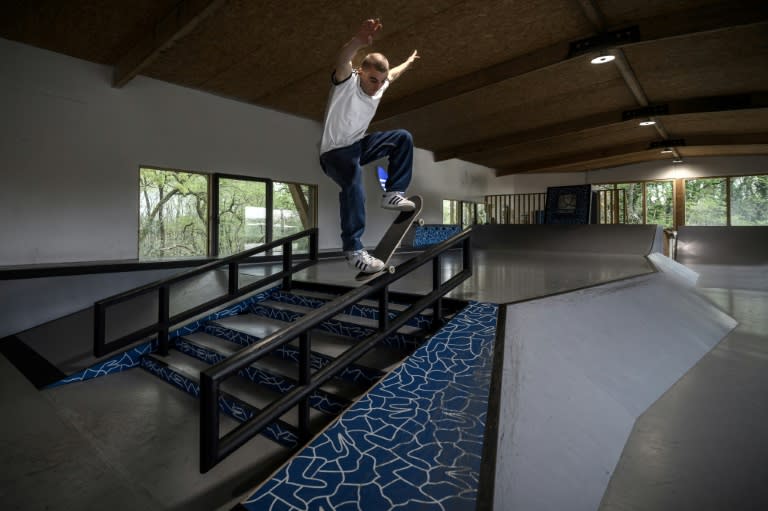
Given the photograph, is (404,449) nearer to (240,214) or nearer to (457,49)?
(457,49)

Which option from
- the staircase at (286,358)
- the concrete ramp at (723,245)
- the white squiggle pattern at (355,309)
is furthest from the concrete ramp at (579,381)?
the concrete ramp at (723,245)

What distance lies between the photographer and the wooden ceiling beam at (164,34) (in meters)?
4.02

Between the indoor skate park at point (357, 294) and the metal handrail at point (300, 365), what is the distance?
0.01 meters

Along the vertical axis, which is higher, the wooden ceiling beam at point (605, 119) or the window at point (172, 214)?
the wooden ceiling beam at point (605, 119)

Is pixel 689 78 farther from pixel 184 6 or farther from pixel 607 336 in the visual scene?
pixel 184 6

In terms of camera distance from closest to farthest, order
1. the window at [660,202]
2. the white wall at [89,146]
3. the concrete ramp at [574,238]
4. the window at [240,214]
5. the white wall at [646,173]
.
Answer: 1. the white wall at [89,146]
2. the window at [240,214]
3. the concrete ramp at [574,238]
4. the white wall at [646,173]
5. the window at [660,202]

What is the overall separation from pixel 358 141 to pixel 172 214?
5.84 metres

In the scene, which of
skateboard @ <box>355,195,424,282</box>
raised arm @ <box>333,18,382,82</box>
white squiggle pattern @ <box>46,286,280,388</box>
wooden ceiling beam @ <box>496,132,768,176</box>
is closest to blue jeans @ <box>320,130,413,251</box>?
skateboard @ <box>355,195,424,282</box>

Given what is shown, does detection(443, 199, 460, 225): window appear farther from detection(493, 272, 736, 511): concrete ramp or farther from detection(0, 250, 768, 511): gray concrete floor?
detection(0, 250, 768, 511): gray concrete floor

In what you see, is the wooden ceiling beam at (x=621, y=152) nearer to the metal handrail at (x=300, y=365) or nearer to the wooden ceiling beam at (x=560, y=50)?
the wooden ceiling beam at (x=560, y=50)

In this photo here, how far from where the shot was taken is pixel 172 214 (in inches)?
259

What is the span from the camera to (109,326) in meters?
3.52

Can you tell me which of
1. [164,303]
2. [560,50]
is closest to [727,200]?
[560,50]

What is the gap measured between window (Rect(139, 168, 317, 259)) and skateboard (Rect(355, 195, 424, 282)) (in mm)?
5319
